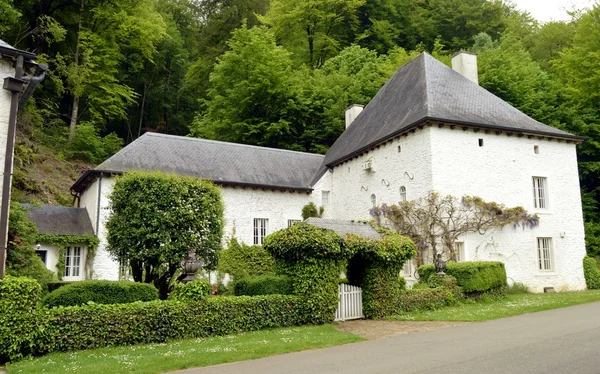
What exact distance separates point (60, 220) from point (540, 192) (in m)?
19.3

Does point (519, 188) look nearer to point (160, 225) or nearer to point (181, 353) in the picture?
point (160, 225)

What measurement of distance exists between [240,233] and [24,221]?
10118 mm

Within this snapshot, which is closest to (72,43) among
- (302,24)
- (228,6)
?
(228,6)

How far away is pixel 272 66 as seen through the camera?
29750mm

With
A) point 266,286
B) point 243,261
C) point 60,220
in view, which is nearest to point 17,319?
point 266,286

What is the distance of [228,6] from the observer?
1519 inches

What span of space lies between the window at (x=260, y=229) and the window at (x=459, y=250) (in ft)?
28.1

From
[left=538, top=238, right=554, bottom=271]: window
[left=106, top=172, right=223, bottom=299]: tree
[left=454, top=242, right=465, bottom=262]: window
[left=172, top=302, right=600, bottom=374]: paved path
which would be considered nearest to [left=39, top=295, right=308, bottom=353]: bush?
[left=172, top=302, right=600, bottom=374]: paved path

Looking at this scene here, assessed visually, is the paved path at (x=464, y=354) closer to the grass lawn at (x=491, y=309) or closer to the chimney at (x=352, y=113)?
the grass lawn at (x=491, y=309)

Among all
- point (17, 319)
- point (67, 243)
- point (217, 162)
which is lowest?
point (17, 319)

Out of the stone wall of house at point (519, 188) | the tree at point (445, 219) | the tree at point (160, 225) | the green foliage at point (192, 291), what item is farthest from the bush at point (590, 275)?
the green foliage at point (192, 291)

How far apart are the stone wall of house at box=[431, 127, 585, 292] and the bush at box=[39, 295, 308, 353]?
856 centimetres

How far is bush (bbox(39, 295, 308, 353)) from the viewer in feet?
26.9

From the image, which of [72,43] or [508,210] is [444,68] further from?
[72,43]
